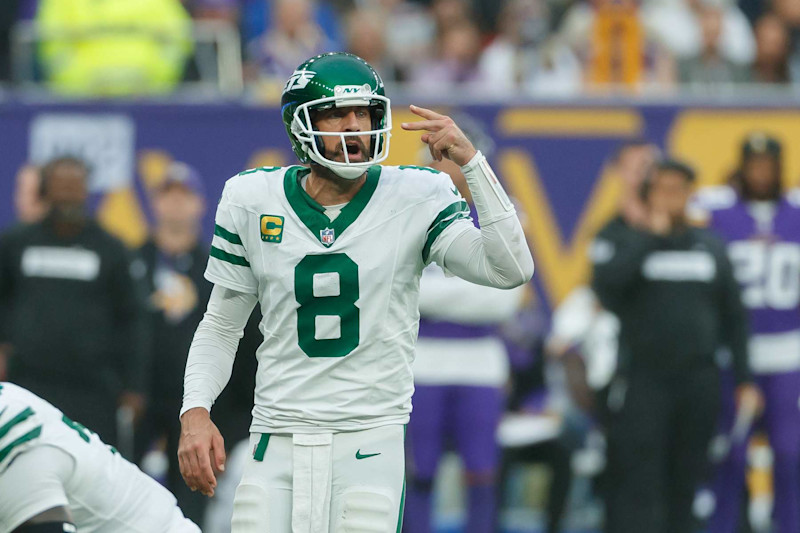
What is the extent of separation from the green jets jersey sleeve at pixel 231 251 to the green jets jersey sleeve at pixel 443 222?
474 mm

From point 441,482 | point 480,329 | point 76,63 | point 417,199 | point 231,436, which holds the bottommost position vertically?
point 441,482

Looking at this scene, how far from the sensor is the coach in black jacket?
7.08 meters

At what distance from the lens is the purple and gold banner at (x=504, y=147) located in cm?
859

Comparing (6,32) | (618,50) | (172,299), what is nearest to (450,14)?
(618,50)

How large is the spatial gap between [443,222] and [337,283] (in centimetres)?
32

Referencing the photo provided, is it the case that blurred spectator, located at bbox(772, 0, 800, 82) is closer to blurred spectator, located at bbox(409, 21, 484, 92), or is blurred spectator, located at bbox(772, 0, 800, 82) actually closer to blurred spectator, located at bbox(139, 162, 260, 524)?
blurred spectator, located at bbox(409, 21, 484, 92)

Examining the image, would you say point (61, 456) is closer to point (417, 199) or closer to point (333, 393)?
point (333, 393)

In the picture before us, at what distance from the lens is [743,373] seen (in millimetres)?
7277

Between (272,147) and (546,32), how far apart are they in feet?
10.3

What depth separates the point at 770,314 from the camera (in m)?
7.57

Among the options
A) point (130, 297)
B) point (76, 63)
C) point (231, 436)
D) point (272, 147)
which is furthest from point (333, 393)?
point (76, 63)

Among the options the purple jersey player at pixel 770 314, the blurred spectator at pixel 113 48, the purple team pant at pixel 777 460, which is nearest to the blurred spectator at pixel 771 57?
the purple jersey player at pixel 770 314

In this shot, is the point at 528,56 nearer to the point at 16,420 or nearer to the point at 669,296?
the point at 669,296

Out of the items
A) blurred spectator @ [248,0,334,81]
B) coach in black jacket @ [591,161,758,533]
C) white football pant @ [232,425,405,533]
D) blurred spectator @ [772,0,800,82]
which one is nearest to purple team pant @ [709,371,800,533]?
coach in black jacket @ [591,161,758,533]
